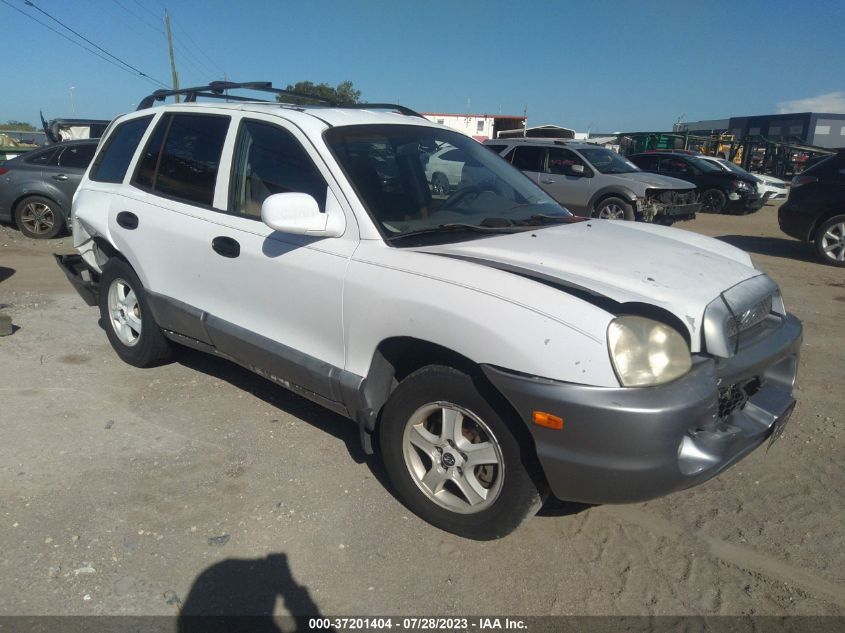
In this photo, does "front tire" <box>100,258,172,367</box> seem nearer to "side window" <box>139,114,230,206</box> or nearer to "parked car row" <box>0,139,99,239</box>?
"side window" <box>139,114,230,206</box>

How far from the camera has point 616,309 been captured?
94.1 inches

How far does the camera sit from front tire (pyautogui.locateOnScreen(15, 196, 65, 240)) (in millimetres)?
10219

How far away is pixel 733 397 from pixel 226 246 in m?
2.65

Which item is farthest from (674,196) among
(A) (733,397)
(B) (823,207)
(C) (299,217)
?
(C) (299,217)

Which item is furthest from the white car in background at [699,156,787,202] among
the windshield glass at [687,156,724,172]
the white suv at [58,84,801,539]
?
the white suv at [58,84,801,539]

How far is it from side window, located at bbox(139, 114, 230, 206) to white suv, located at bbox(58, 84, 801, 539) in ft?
0.05

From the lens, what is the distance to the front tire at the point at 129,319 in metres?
4.42

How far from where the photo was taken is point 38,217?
1031 cm

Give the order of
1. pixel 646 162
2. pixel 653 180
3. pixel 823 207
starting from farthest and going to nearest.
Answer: pixel 646 162, pixel 653 180, pixel 823 207

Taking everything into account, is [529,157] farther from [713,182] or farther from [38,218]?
[38,218]

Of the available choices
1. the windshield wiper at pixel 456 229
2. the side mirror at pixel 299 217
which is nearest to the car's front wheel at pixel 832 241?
the windshield wiper at pixel 456 229

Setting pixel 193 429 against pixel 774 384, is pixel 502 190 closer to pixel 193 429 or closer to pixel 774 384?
pixel 774 384

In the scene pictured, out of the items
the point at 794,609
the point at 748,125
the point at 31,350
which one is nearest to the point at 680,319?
the point at 794,609

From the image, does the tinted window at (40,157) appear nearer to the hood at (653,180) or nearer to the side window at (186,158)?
the side window at (186,158)
